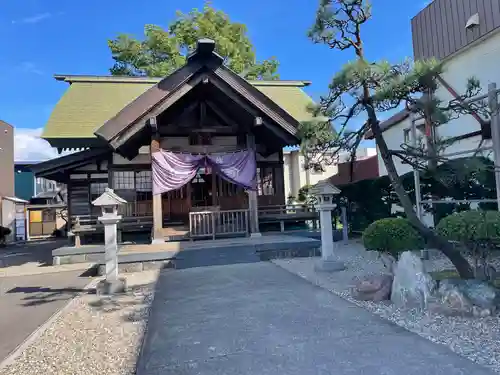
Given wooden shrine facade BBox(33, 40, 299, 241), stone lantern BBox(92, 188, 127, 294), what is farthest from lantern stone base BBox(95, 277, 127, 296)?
wooden shrine facade BBox(33, 40, 299, 241)

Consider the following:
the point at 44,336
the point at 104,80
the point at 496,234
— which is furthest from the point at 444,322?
the point at 104,80

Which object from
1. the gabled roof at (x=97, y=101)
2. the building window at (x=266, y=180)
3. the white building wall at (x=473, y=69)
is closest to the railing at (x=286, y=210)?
the building window at (x=266, y=180)

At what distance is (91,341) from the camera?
4.28m

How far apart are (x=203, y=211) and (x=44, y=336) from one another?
703 centimetres

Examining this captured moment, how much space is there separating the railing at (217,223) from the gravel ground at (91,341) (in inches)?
190

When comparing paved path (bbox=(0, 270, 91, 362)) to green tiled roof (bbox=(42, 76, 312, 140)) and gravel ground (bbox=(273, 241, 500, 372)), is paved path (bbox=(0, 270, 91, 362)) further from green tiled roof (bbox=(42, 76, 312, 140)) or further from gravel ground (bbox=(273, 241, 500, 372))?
green tiled roof (bbox=(42, 76, 312, 140))

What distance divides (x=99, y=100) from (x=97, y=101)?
0.49 feet

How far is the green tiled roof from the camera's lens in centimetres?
1401

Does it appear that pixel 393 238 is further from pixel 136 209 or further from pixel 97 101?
pixel 97 101

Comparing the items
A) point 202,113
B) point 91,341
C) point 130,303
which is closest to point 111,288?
point 130,303

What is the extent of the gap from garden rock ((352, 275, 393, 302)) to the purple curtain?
6.38m

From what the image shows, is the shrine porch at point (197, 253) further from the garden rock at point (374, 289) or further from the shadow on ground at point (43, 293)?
the garden rock at point (374, 289)

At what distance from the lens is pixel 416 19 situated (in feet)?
36.8

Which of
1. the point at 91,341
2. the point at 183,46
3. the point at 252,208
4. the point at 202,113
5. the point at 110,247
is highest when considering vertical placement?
the point at 183,46
